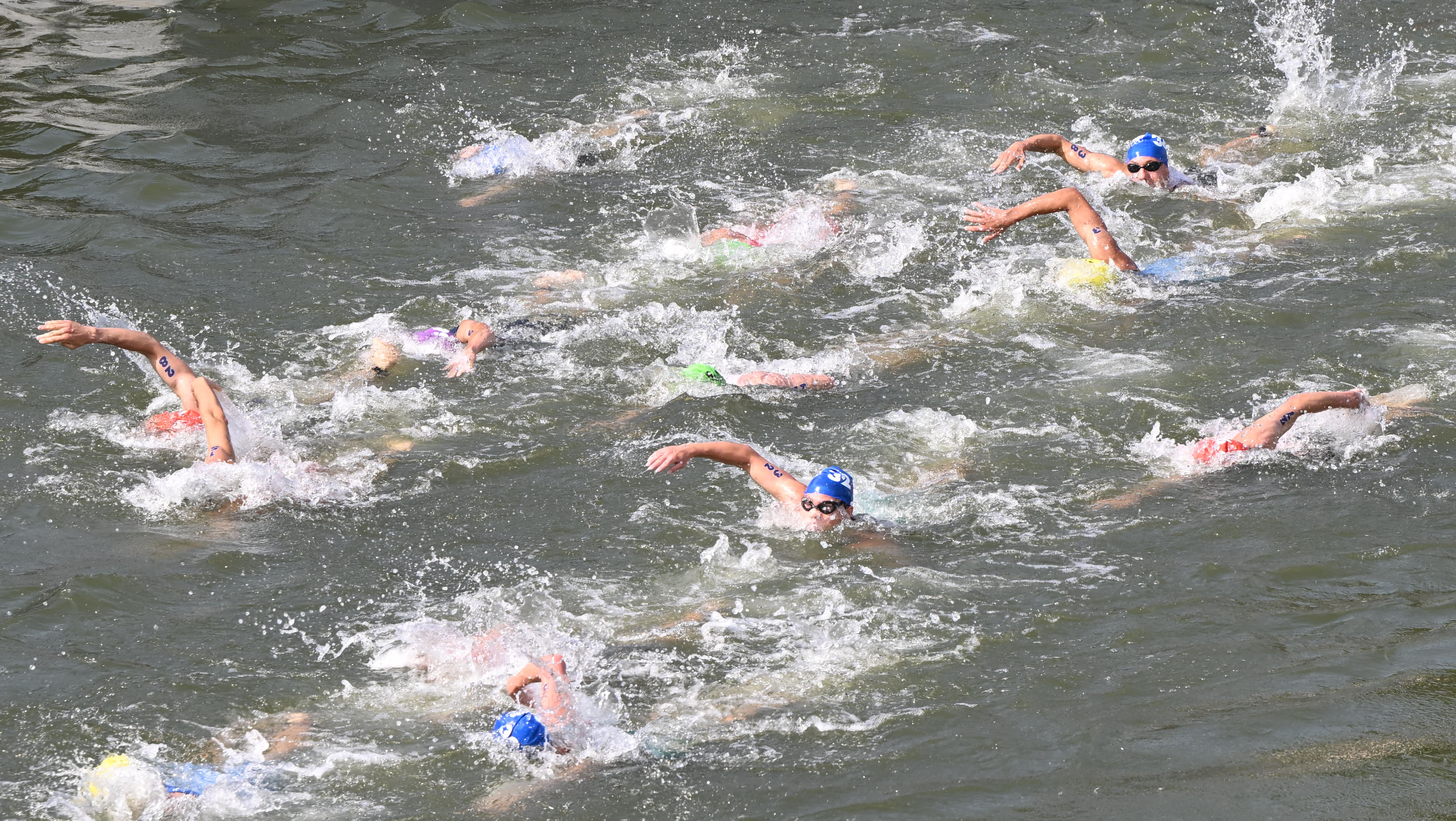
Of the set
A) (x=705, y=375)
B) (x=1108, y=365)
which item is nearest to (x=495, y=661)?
(x=705, y=375)

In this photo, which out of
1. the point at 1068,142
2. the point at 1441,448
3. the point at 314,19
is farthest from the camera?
the point at 314,19

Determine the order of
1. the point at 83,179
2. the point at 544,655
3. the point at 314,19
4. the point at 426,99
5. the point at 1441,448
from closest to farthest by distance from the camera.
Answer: the point at 544,655
the point at 1441,448
the point at 83,179
the point at 426,99
the point at 314,19

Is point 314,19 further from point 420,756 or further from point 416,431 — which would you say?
point 420,756

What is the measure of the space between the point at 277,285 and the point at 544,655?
610cm

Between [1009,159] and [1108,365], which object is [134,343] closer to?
[1009,159]

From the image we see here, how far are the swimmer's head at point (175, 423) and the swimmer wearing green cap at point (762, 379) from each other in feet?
11.2

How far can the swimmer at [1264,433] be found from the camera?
873cm

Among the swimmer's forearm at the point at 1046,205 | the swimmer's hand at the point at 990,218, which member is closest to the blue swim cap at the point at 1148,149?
the swimmer's forearm at the point at 1046,205

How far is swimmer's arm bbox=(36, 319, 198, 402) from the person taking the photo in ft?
27.0

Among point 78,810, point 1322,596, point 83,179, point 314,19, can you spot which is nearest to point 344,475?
point 78,810

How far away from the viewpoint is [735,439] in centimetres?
980

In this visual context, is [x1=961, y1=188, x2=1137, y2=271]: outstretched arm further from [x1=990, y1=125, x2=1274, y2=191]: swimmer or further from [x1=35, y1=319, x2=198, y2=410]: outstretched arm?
[x1=35, y1=319, x2=198, y2=410]: outstretched arm

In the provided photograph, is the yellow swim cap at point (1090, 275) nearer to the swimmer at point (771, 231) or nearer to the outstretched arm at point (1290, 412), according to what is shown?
the swimmer at point (771, 231)

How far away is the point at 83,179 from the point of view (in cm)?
1445
